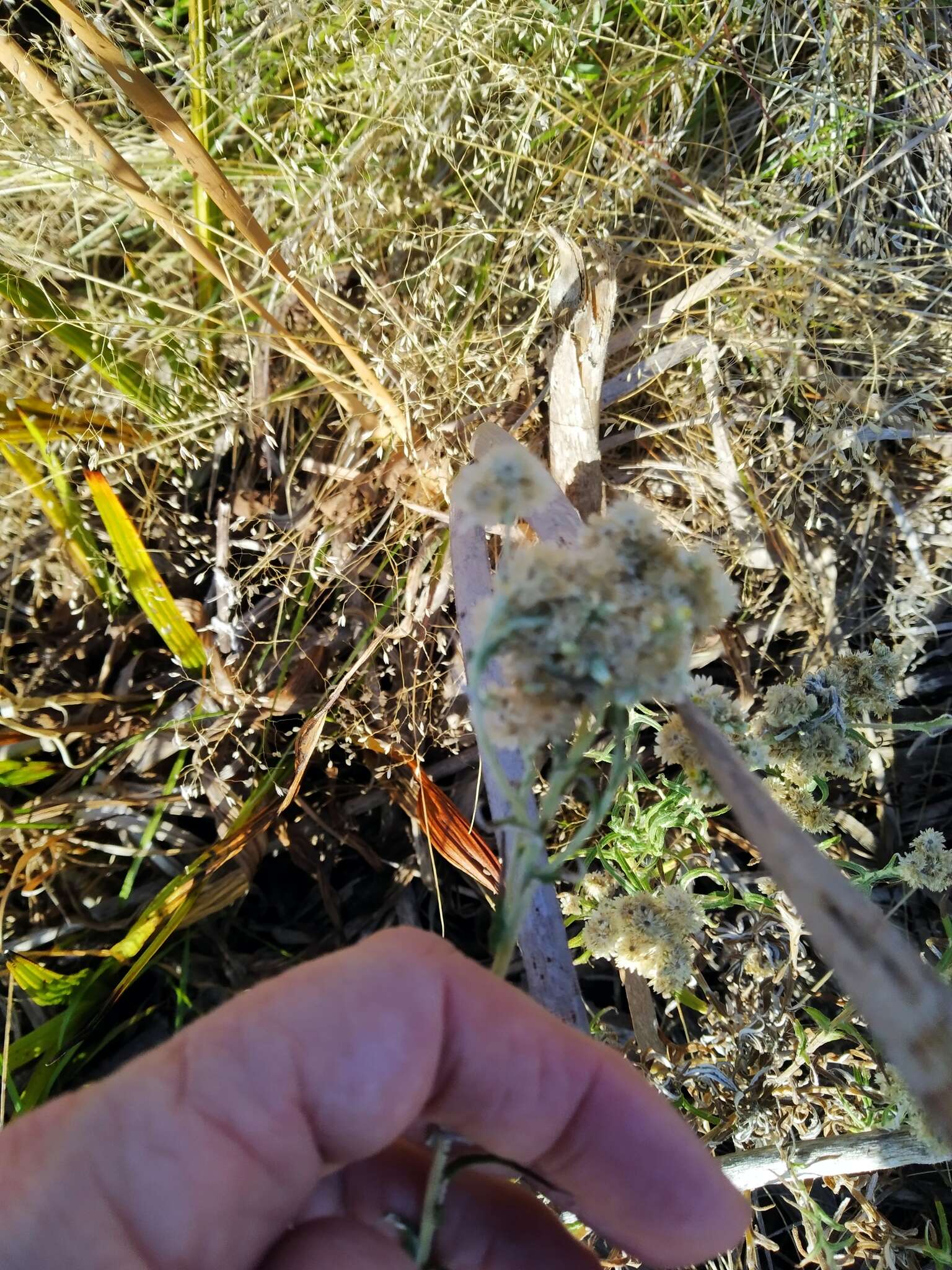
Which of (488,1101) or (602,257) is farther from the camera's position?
(602,257)

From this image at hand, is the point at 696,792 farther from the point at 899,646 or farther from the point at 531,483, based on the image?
the point at 899,646

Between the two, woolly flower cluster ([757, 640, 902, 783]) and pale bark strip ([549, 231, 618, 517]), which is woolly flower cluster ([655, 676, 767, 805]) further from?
pale bark strip ([549, 231, 618, 517])

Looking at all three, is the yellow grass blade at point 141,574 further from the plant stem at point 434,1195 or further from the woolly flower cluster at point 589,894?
the plant stem at point 434,1195

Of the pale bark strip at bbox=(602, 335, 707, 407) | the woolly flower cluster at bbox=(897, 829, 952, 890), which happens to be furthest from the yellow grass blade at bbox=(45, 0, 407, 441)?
the woolly flower cluster at bbox=(897, 829, 952, 890)

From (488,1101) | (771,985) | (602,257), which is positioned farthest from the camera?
(602,257)

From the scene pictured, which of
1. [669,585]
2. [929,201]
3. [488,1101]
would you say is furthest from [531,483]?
[929,201]

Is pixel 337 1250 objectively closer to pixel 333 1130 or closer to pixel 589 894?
pixel 333 1130
